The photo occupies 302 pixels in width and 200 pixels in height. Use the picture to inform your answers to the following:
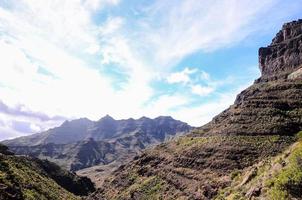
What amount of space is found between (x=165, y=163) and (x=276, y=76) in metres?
57.4

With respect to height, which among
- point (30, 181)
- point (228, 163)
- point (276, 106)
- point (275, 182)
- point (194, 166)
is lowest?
point (275, 182)

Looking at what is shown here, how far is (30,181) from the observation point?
113 m

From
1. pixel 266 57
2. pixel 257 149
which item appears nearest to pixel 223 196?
pixel 257 149

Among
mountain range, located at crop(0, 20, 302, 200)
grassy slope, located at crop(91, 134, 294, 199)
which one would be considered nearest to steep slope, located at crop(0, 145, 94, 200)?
mountain range, located at crop(0, 20, 302, 200)

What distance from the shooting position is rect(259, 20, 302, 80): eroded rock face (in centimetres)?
15574

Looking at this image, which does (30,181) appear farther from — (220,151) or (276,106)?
(276,106)

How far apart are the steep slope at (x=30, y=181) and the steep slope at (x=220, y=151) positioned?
20477 mm

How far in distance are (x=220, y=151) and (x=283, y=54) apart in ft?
240

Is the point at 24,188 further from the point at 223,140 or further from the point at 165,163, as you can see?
the point at 223,140

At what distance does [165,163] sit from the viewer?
125 meters

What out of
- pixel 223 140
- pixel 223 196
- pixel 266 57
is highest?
pixel 266 57

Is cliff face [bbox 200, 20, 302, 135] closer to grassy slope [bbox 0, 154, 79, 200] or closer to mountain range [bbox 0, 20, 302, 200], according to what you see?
mountain range [bbox 0, 20, 302, 200]

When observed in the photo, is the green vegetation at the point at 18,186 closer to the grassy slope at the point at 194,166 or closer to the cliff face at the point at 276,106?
the grassy slope at the point at 194,166

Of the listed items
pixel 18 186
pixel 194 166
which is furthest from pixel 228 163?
pixel 18 186
